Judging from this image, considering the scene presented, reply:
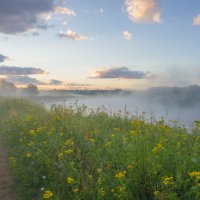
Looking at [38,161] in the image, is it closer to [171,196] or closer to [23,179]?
[23,179]

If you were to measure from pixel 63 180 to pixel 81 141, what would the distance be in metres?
2.59

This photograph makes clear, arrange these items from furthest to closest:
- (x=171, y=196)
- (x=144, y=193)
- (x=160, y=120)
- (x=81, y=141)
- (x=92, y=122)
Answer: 1. (x=92, y=122)
2. (x=160, y=120)
3. (x=81, y=141)
4. (x=144, y=193)
5. (x=171, y=196)

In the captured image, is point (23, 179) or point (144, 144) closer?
point (144, 144)

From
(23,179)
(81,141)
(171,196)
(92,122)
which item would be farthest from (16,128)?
(171,196)

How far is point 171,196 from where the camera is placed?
575cm

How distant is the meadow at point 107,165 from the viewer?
639cm

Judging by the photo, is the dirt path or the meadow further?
the dirt path

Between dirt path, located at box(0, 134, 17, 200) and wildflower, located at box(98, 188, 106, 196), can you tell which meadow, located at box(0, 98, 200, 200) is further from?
dirt path, located at box(0, 134, 17, 200)

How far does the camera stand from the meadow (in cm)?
639

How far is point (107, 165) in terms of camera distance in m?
7.56

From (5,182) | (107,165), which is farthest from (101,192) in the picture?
(5,182)

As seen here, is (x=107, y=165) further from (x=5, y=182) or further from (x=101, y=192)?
(x=5, y=182)

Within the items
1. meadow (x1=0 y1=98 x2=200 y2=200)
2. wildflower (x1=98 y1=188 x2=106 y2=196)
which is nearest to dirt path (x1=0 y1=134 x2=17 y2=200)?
meadow (x1=0 y1=98 x2=200 y2=200)

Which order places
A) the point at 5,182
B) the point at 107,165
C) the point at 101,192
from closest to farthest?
the point at 101,192, the point at 107,165, the point at 5,182
